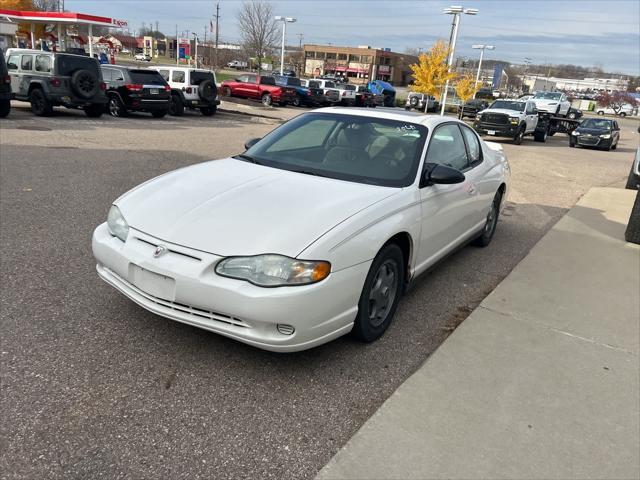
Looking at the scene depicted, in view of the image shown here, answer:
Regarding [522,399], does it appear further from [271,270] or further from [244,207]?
[244,207]

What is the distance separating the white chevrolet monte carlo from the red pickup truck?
24590 millimetres

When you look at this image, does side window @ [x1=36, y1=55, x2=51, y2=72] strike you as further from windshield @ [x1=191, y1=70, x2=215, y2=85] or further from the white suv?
windshield @ [x1=191, y1=70, x2=215, y2=85]

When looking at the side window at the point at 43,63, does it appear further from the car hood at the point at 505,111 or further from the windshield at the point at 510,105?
the windshield at the point at 510,105

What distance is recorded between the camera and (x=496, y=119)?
21766 mm

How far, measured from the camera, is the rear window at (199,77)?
1984cm

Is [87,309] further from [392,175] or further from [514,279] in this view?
[514,279]

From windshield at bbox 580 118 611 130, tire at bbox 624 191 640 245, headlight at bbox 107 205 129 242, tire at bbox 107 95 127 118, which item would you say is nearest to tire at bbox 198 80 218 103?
tire at bbox 107 95 127 118

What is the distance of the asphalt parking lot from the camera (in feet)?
7.88

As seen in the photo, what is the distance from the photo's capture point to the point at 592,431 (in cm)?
285

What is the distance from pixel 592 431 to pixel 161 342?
102 inches

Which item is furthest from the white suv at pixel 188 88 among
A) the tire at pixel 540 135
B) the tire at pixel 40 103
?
the tire at pixel 540 135

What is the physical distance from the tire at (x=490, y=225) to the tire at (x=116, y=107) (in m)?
14.6

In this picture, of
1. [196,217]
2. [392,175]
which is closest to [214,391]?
[196,217]

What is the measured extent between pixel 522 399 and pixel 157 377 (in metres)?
2.16
